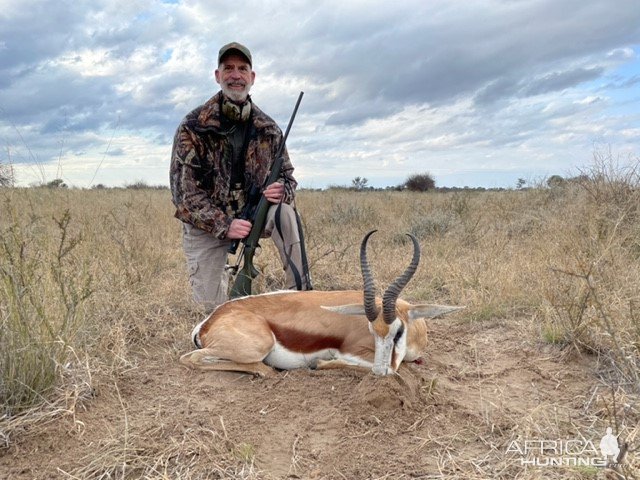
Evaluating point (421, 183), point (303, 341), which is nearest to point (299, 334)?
point (303, 341)

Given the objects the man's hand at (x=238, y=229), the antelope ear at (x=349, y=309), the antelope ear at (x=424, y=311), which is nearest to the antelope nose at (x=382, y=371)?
the antelope ear at (x=349, y=309)

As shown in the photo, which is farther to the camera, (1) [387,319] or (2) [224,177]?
(2) [224,177]

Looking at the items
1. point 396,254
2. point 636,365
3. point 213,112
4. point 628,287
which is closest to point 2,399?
point 213,112

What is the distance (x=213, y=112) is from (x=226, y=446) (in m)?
3.72

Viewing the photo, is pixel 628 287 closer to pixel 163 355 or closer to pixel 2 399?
pixel 163 355

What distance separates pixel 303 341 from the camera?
13.3ft

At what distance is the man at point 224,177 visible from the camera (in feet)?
18.0

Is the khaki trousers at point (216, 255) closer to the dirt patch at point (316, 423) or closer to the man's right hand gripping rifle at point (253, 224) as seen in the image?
the man's right hand gripping rifle at point (253, 224)

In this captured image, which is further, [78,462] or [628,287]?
[628,287]

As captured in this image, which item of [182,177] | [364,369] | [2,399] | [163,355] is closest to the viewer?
[2,399]

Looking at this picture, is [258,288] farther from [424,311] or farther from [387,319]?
[387,319]

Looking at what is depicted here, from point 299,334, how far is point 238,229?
166 centimetres

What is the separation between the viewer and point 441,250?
7.86 meters

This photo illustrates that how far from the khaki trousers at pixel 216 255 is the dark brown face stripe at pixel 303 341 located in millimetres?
1402
